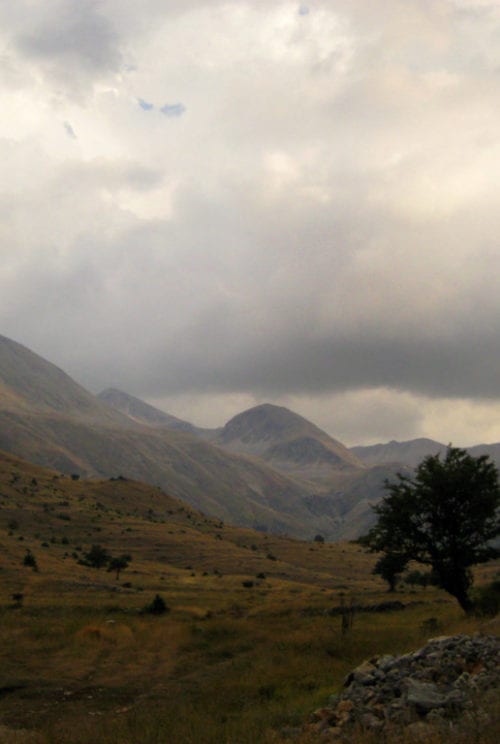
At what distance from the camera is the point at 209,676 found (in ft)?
80.1

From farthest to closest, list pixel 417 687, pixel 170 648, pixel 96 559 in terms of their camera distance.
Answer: pixel 96 559, pixel 170 648, pixel 417 687

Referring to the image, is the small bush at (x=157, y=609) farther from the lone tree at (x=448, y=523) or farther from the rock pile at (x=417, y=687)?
the rock pile at (x=417, y=687)

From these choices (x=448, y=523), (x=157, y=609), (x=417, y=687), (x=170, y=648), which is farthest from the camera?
(x=157, y=609)

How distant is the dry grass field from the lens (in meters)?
16.4

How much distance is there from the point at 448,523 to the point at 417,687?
932 inches

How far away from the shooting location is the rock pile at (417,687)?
13031 mm

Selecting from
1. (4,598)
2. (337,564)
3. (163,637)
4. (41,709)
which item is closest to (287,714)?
(41,709)

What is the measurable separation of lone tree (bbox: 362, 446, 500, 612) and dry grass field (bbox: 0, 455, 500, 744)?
2.97m

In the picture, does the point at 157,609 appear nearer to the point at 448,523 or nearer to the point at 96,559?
the point at 448,523

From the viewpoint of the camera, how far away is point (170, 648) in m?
29.5

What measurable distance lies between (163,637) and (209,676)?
7.47m

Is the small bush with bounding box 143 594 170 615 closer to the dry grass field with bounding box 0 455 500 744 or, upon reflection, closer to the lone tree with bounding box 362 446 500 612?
the dry grass field with bounding box 0 455 500 744

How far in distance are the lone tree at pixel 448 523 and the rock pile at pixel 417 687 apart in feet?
57.5

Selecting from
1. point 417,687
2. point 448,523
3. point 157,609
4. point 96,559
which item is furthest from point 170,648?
point 96,559
